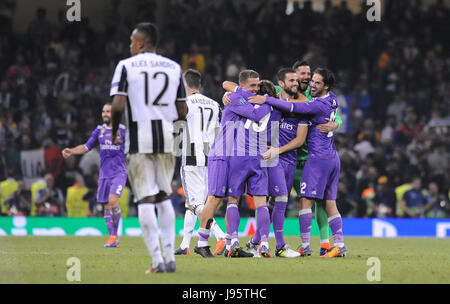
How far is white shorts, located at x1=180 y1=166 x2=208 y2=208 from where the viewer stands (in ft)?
41.3

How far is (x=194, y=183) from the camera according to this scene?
12.7 metres

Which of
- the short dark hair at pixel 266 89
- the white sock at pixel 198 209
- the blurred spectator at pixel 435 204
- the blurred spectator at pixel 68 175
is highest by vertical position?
the short dark hair at pixel 266 89

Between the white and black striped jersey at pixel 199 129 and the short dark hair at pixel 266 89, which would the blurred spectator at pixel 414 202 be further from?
the short dark hair at pixel 266 89

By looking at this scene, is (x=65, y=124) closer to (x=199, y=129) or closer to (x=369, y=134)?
(x=369, y=134)

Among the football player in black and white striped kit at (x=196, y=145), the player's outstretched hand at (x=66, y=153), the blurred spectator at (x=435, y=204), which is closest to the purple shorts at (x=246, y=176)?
the football player in black and white striped kit at (x=196, y=145)

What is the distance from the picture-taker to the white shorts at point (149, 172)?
334 inches

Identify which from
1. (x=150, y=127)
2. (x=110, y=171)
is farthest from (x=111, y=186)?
(x=150, y=127)

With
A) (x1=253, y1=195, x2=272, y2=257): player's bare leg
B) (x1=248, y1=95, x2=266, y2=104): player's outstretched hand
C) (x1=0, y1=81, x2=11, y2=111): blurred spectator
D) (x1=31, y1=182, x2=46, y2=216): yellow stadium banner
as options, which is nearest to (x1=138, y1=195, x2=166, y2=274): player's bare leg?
(x1=253, y1=195, x2=272, y2=257): player's bare leg

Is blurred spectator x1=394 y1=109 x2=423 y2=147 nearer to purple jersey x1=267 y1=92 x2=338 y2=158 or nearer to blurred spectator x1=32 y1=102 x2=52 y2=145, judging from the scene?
blurred spectator x1=32 y1=102 x2=52 y2=145

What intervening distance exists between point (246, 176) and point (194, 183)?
1.56 meters

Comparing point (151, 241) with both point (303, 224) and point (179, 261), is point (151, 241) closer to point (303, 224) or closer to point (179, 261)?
point (179, 261)

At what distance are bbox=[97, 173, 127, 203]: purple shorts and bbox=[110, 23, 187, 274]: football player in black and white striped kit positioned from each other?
661cm

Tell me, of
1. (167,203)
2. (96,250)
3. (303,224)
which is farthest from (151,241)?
(96,250)
